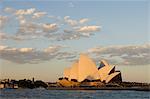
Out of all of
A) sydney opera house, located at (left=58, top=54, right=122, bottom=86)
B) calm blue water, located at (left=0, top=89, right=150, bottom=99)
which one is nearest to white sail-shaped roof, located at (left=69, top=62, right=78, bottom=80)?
sydney opera house, located at (left=58, top=54, right=122, bottom=86)

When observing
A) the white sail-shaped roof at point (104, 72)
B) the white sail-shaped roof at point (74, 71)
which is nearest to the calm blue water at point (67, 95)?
the white sail-shaped roof at point (74, 71)

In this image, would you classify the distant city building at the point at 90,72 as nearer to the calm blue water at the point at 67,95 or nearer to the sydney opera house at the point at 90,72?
the sydney opera house at the point at 90,72

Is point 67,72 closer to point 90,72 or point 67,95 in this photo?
point 90,72

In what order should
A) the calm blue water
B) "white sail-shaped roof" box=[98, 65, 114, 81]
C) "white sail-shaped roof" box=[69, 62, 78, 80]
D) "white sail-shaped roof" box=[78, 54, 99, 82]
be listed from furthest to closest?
"white sail-shaped roof" box=[98, 65, 114, 81] < "white sail-shaped roof" box=[69, 62, 78, 80] < "white sail-shaped roof" box=[78, 54, 99, 82] < the calm blue water

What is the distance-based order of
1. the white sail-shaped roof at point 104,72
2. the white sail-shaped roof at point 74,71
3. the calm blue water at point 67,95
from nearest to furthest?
the calm blue water at point 67,95, the white sail-shaped roof at point 74,71, the white sail-shaped roof at point 104,72

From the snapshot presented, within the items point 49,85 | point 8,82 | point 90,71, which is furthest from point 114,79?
point 8,82

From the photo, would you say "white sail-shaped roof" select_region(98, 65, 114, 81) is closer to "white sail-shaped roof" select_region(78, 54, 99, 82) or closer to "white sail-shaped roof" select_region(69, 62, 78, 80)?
"white sail-shaped roof" select_region(78, 54, 99, 82)

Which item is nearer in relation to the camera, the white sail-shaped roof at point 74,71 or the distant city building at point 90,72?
the distant city building at point 90,72

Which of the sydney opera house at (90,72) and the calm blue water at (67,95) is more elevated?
the sydney opera house at (90,72)
